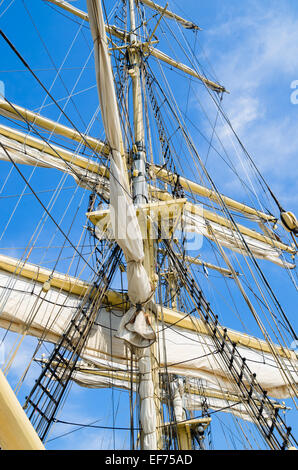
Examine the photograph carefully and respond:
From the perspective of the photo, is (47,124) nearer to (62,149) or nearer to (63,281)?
(62,149)

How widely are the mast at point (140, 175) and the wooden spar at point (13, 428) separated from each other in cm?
374

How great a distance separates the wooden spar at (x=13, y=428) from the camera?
118 cm

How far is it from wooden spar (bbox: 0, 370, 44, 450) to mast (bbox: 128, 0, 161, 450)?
12.3 feet

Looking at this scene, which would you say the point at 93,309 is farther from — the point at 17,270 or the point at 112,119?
the point at 112,119

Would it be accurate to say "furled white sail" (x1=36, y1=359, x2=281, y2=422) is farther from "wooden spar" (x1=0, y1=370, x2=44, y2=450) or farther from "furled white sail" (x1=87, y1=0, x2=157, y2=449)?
"wooden spar" (x1=0, y1=370, x2=44, y2=450)

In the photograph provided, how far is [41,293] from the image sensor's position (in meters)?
6.79

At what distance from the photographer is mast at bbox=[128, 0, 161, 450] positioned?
5065 mm

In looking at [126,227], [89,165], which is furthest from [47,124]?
[126,227]

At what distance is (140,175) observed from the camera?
281 inches

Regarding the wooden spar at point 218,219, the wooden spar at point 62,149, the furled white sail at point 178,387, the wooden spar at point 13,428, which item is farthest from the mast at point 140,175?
the furled white sail at point 178,387

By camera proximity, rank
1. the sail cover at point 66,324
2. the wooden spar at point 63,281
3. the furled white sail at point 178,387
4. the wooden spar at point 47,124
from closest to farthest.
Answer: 1. the sail cover at point 66,324
2. the wooden spar at point 63,281
3. the wooden spar at point 47,124
4. the furled white sail at point 178,387

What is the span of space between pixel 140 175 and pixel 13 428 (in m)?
6.21

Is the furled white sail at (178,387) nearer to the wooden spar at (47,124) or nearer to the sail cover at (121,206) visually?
the sail cover at (121,206)
